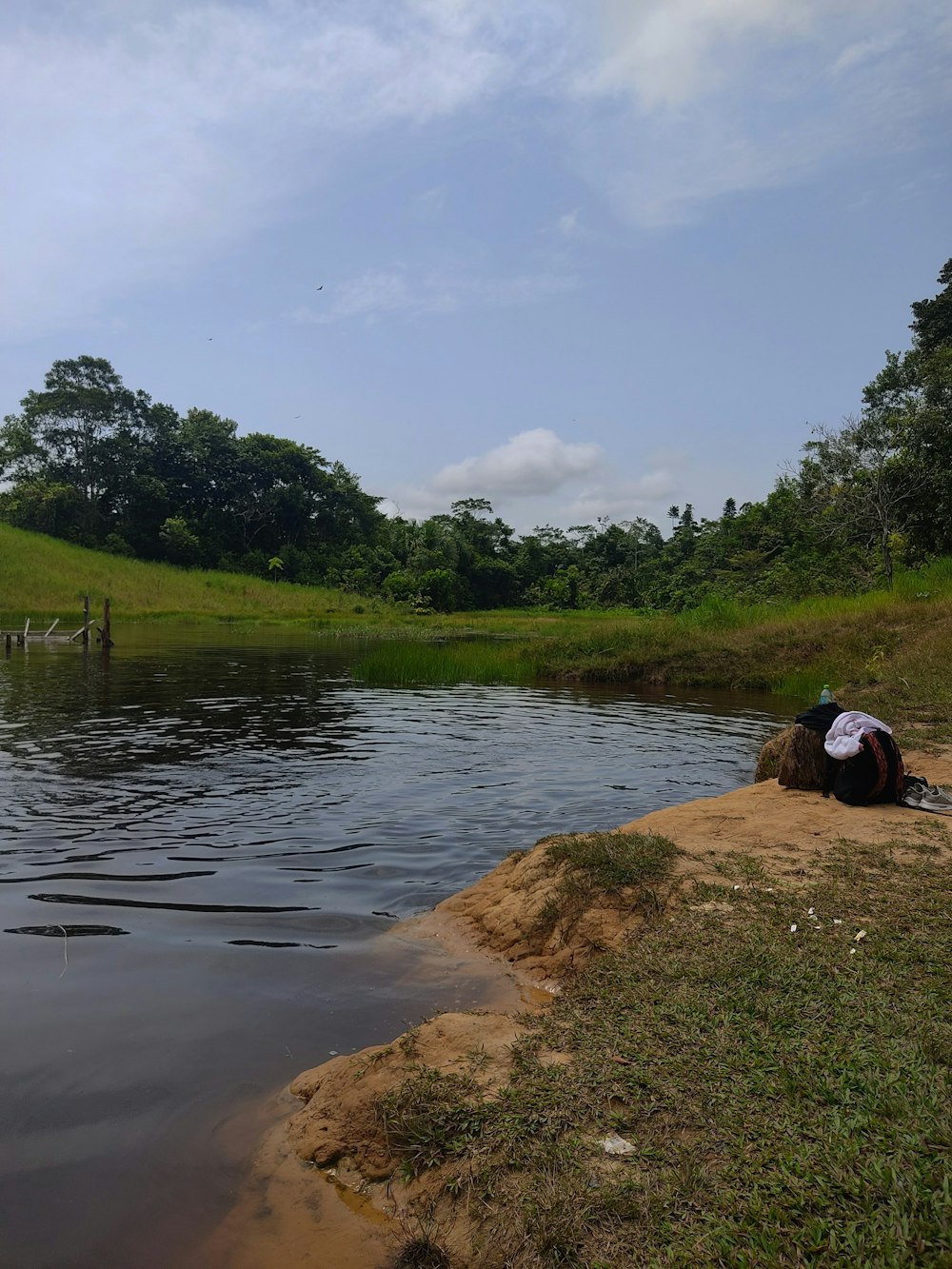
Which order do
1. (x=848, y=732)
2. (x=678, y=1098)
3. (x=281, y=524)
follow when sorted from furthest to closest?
1. (x=281, y=524)
2. (x=848, y=732)
3. (x=678, y=1098)

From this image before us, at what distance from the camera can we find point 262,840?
6801 mm

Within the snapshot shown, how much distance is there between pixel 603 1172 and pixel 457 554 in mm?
54856

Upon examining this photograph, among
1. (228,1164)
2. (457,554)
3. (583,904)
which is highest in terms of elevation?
(457,554)

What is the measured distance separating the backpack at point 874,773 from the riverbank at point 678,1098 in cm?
167

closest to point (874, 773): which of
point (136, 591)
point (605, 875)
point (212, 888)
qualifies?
point (605, 875)

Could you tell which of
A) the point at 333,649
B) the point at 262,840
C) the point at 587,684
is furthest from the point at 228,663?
the point at 262,840

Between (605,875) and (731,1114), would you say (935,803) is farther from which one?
(731,1114)

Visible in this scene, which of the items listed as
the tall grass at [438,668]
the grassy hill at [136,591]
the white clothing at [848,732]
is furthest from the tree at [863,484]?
the grassy hill at [136,591]

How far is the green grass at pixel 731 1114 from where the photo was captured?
2.05 metres

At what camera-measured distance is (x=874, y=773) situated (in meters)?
6.28

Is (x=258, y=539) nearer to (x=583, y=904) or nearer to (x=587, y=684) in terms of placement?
(x=587, y=684)

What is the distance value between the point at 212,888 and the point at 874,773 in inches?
192

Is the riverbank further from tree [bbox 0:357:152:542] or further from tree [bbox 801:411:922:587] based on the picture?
tree [bbox 0:357:152:542]

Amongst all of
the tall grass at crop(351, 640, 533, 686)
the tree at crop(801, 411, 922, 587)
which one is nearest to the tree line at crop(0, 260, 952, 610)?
the tree at crop(801, 411, 922, 587)
